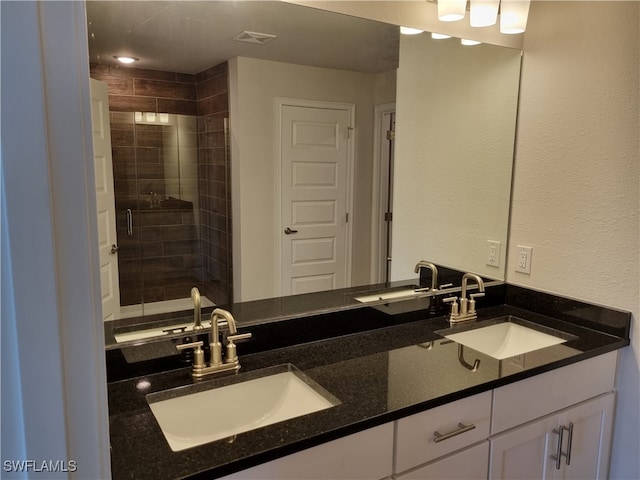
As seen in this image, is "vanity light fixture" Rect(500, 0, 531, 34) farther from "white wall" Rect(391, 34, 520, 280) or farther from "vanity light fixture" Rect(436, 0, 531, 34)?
"white wall" Rect(391, 34, 520, 280)

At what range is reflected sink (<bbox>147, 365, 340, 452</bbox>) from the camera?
4.22 feet

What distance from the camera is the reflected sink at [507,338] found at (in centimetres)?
191

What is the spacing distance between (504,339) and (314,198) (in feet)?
3.39

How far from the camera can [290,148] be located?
1.74 metres

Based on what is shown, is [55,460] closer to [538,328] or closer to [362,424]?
[362,424]

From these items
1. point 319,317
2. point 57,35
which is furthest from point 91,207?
point 319,317

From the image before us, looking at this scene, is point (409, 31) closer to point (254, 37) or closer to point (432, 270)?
point (254, 37)

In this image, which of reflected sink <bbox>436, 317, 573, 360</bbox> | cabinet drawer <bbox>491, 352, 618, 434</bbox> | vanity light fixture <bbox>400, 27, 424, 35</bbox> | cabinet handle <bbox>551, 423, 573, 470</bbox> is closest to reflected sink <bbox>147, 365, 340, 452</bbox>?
cabinet drawer <bbox>491, 352, 618, 434</bbox>

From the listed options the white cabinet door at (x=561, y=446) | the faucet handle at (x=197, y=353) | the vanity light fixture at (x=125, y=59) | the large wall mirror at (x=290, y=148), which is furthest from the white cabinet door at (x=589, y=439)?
the vanity light fixture at (x=125, y=59)

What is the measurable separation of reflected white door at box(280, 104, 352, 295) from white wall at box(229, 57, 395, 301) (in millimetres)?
49

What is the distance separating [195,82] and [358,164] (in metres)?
0.69

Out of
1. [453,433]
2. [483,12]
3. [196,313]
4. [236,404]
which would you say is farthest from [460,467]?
[483,12]

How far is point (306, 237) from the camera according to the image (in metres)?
1.81

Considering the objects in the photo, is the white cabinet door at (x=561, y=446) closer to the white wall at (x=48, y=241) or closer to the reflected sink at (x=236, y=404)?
the reflected sink at (x=236, y=404)
